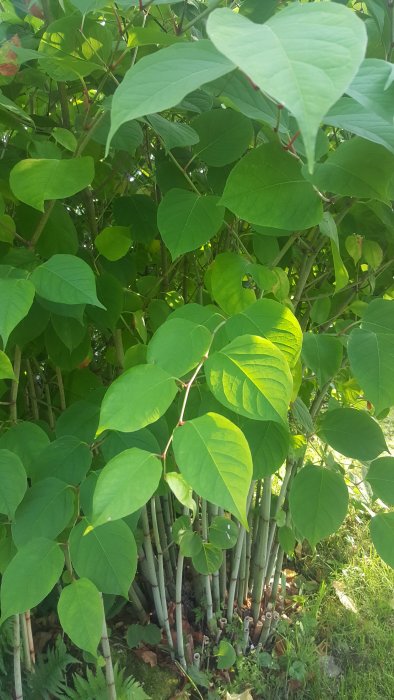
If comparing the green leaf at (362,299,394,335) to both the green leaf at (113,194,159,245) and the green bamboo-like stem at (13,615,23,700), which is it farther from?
the green bamboo-like stem at (13,615,23,700)

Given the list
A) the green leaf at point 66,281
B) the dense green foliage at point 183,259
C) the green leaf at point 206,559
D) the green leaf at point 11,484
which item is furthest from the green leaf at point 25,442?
the green leaf at point 206,559

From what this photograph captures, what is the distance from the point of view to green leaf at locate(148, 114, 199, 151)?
0.65 meters

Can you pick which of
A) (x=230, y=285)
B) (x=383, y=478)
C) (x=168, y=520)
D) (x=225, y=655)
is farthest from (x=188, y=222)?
(x=225, y=655)

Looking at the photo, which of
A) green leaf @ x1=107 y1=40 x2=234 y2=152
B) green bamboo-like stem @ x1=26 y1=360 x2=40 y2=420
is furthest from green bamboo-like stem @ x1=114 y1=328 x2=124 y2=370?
green leaf @ x1=107 y1=40 x2=234 y2=152

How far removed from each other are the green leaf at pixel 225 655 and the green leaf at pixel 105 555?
0.72m

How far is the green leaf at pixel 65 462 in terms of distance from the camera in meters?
0.70

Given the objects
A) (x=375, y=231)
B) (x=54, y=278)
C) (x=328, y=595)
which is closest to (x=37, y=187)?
(x=54, y=278)

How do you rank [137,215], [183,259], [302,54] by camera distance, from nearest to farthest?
1. [302,54]
2. [137,215]
3. [183,259]

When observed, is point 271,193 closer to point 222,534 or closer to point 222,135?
point 222,135

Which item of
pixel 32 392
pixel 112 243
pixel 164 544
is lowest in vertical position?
pixel 164 544

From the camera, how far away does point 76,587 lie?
25.1 inches

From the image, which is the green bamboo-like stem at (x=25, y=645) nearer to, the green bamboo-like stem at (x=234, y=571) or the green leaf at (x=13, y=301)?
the green bamboo-like stem at (x=234, y=571)

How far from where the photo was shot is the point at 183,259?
3.53 ft

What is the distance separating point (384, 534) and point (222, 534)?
1.30 ft
